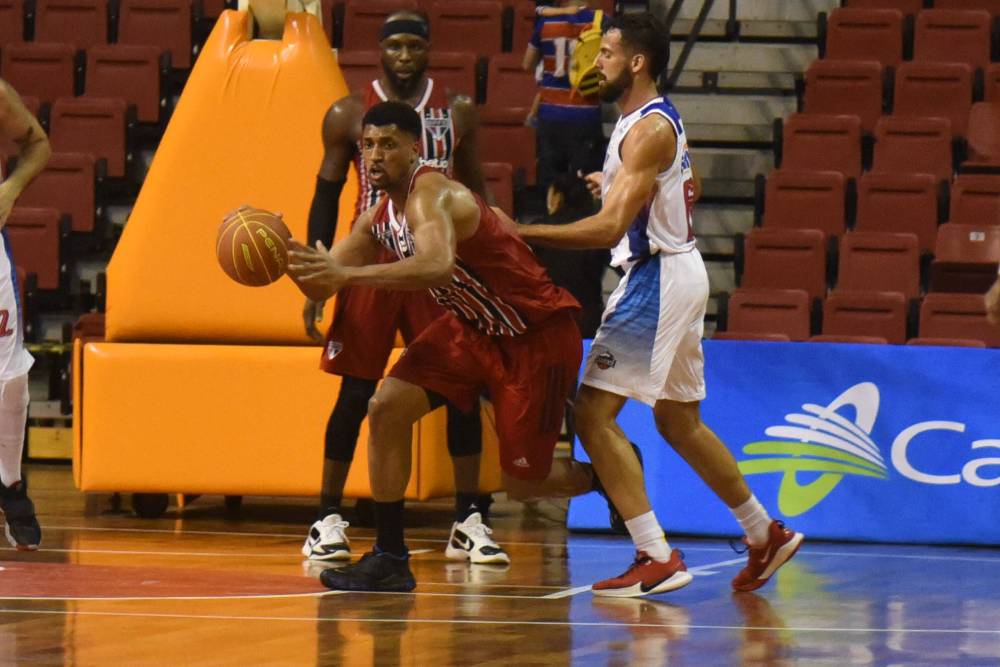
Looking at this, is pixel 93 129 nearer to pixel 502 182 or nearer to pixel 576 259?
pixel 502 182

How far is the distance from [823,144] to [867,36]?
3.68ft

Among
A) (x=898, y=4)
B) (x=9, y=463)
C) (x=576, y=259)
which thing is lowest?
(x=9, y=463)

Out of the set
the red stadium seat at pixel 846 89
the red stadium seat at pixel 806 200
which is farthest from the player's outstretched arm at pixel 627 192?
the red stadium seat at pixel 846 89

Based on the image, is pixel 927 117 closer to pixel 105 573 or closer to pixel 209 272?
pixel 209 272

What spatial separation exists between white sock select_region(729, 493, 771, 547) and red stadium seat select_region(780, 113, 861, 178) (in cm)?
498

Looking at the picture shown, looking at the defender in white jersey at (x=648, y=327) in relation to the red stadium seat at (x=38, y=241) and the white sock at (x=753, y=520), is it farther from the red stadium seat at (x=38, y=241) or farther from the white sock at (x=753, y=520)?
the red stadium seat at (x=38, y=241)

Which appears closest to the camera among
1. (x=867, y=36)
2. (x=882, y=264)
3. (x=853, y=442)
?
(x=853, y=442)

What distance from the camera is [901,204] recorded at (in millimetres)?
9727

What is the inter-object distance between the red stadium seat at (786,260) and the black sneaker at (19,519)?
4.58 meters

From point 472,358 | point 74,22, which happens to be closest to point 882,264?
point 472,358

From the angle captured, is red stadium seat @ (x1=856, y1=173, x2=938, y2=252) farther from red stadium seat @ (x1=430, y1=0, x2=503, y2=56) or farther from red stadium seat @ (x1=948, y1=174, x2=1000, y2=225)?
red stadium seat @ (x1=430, y1=0, x2=503, y2=56)

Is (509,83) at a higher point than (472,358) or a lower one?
higher

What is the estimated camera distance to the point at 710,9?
1118 centimetres

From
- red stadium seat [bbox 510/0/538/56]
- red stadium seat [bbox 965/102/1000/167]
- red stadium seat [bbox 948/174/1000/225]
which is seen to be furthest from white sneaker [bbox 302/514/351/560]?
red stadium seat [bbox 510/0/538/56]
